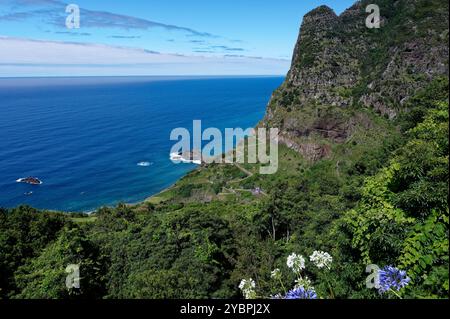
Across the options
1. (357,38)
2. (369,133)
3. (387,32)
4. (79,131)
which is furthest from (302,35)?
(79,131)

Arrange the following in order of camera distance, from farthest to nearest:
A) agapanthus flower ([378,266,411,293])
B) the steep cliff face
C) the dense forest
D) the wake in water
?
the wake in water → the steep cliff face → the dense forest → agapanthus flower ([378,266,411,293])

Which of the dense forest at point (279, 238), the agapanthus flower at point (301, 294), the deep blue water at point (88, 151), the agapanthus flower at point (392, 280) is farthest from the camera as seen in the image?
the deep blue water at point (88, 151)

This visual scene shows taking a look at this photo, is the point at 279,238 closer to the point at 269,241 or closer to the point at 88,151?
the point at 269,241

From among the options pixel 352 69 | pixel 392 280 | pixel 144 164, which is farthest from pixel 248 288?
pixel 352 69

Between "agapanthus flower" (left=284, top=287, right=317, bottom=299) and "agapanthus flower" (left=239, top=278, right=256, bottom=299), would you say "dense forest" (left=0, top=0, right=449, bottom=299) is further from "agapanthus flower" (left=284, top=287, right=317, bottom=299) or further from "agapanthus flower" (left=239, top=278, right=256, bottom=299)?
"agapanthus flower" (left=284, top=287, right=317, bottom=299)

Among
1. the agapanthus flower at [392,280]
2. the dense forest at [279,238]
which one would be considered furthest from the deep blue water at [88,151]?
the agapanthus flower at [392,280]

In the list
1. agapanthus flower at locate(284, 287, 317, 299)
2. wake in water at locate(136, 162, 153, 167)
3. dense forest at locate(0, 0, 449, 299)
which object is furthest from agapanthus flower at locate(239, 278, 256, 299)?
wake in water at locate(136, 162, 153, 167)

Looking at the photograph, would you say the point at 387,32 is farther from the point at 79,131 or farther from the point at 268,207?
the point at 79,131

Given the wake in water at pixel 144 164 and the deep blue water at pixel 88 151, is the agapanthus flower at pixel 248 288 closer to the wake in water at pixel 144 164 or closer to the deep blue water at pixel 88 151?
the deep blue water at pixel 88 151
